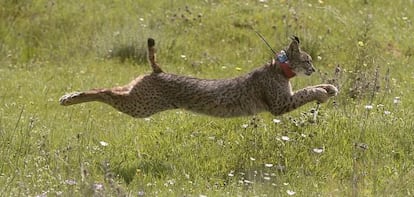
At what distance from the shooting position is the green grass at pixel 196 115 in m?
7.60

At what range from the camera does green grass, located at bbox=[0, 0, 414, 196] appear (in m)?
7.60

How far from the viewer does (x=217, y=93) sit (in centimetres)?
875

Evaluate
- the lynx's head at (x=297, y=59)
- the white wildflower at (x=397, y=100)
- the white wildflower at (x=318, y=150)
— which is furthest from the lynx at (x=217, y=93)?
the white wildflower at (x=397, y=100)

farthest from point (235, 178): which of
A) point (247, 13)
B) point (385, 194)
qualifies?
point (247, 13)

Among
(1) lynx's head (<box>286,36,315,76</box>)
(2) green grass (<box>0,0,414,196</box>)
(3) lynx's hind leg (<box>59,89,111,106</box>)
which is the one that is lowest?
(2) green grass (<box>0,0,414,196</box>)

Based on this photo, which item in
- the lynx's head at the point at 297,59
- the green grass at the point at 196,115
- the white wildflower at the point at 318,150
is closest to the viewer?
the green grass at the point at 196,115

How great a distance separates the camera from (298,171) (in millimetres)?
7895

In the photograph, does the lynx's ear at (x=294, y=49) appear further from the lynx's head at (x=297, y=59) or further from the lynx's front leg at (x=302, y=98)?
the lynx's front leg at (x=302, y=98)

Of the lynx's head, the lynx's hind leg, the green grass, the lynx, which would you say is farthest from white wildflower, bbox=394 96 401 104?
the lynx's hind leg

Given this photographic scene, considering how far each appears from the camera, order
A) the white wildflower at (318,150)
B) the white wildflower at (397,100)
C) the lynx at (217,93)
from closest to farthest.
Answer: the white wildflower at (318,150), the lynx at (217,93), the white wildflower at (397,100)

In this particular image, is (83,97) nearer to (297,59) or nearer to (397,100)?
(297,59)

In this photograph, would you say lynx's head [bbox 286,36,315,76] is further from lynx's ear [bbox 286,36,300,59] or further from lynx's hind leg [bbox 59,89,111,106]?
lynx's hind leg [bbox 59,89,111,106]

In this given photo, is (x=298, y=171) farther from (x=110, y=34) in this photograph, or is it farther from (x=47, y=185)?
(x=110, y=34)

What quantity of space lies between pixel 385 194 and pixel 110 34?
7469mm
